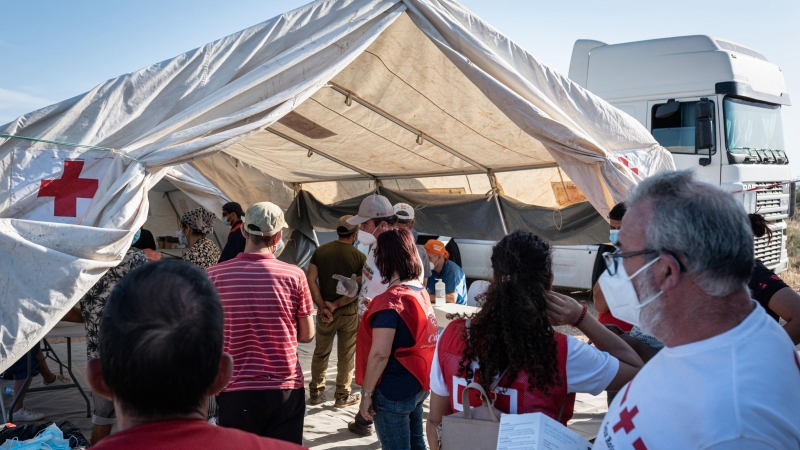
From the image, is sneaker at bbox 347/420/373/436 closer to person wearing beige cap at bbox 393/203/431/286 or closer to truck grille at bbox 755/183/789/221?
person wearing beige cap at bbox 393/203/431/286

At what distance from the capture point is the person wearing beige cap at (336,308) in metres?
5.37

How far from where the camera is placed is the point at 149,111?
3.68 meters

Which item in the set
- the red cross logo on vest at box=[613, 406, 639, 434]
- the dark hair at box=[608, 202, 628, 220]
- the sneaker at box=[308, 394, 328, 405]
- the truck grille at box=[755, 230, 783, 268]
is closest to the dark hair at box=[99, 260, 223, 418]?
the red cross logo on vest at box=[613, 406, 639, 434]

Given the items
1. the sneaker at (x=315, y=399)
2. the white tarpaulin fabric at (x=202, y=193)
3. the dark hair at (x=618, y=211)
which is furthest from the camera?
the white tarpaulin fabric at (x=202, y=193)

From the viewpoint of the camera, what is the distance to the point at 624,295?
1.53m

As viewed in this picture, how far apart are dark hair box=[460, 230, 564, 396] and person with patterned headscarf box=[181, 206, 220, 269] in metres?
3.97

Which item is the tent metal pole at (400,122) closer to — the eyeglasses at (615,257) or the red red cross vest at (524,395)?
the red red cross vest at (524,395)

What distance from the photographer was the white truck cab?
760 cm

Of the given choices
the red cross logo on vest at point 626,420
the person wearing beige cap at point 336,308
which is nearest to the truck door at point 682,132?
the person wearing beige cap at point 336,308

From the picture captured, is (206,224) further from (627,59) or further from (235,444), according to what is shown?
(627,59)

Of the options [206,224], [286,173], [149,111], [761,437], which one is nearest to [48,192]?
[149,111]

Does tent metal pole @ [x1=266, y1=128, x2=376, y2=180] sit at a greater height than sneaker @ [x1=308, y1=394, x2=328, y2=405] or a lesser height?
greater

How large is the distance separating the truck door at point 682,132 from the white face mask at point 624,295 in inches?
258

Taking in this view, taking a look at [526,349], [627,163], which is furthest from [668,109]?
[526,349]
